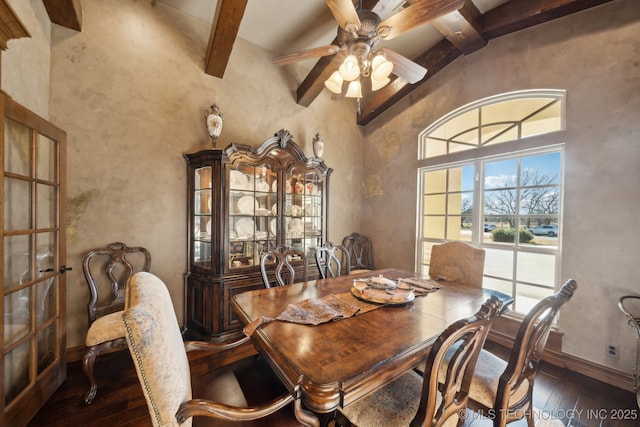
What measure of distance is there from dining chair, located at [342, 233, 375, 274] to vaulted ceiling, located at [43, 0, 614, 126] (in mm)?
2246

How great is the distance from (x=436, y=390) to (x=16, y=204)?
8.37 ft

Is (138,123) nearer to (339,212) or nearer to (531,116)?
(339,212)

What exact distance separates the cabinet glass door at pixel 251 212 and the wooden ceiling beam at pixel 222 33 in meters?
1.16

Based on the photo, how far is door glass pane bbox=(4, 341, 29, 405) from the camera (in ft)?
4.79

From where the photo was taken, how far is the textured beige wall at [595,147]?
195cm

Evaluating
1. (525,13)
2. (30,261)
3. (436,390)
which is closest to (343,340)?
(436,390)

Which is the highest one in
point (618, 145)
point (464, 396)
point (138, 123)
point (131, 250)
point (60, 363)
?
point (138, 123)

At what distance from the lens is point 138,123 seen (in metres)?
2.45

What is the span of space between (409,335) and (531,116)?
9.14ft

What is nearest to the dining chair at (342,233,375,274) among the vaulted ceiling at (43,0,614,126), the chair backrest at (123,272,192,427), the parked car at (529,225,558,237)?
the parked car at (529,225,558,237)

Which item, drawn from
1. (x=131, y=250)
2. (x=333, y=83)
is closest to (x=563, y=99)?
(x=333, y=83)

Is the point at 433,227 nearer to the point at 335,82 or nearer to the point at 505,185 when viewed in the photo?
the point at 505,185

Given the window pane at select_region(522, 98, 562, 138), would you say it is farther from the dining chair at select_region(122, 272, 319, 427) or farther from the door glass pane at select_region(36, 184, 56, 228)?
the door glass pane at select_region(36, 184, 56, 228)

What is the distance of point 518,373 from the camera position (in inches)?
41.8
